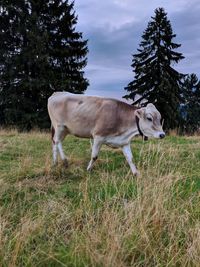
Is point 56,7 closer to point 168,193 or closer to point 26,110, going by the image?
point 26,110

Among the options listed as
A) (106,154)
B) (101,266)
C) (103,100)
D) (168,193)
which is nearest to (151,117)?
(103,100)

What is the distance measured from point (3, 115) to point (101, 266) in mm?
23512

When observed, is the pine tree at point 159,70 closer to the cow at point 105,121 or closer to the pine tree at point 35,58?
the pine tree at point 35,58

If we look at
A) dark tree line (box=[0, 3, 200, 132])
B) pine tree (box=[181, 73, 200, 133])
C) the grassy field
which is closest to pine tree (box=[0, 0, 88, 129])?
dark tree line (box=[0, 3, 200, 132])

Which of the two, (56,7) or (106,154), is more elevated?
(56,7)

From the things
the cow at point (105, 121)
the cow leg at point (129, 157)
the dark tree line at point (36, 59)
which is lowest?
the cow leg at point (129, 157)

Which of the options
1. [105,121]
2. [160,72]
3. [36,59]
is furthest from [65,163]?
[160,72]

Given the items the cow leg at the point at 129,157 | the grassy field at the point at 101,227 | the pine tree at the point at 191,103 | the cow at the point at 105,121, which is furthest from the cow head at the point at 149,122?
the pine tree at the point at 191,103

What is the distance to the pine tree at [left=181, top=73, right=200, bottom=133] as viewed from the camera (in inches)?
1496

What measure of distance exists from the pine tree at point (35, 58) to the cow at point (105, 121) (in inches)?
613

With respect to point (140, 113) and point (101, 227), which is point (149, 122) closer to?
point (140, 113)

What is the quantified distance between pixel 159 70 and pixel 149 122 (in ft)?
84.3

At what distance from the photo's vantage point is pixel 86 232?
373 centimetres

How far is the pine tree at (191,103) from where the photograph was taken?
38000 millimetres
